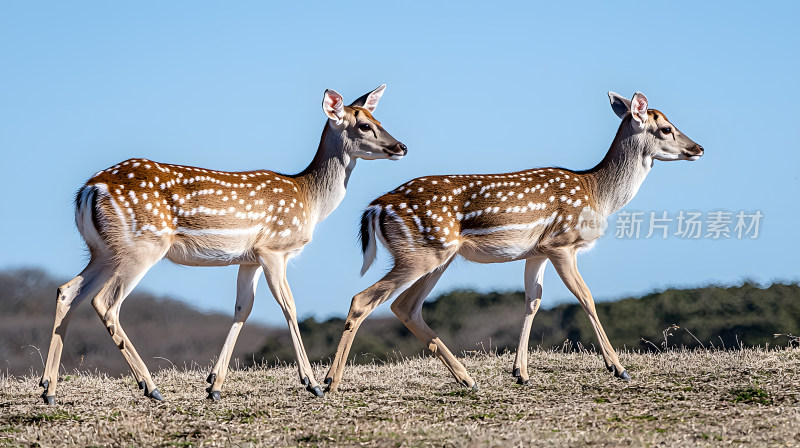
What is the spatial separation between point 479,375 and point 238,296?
2.65 metres

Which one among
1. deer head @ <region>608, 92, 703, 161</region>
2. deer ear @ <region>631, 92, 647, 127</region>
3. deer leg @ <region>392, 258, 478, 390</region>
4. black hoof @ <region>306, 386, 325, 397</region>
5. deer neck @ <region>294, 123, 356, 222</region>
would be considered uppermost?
deer ear @ <region>631, 92, 647, 127</region>

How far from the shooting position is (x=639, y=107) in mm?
10039

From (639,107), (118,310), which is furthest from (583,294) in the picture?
(118,310)

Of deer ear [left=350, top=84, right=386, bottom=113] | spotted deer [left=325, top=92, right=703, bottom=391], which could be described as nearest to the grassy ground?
spotted deer [left=325, top=92, right=703, bottom=391]

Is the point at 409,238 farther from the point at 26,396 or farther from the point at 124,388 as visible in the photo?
the point at 26,396

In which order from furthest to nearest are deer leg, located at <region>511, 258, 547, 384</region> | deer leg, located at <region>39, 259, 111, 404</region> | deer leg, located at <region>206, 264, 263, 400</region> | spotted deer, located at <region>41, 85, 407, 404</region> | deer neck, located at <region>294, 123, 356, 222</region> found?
deer neck, located at <region>294, 123, 356, 222</region> < deer leg, located at <region>511, 258, 547, 384</region> < deer leg, located at <region>206, 264, 263, 400</region> < spotted deer, located at <region>41, 85, 407, 404</region> < deer leg, located at <region>39, 259, 111, 404</region>

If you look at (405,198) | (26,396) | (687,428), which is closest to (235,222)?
(405,198)

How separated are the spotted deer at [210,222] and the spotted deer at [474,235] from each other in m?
0.66

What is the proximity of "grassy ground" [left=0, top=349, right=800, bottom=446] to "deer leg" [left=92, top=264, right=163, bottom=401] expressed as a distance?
0.68 feet

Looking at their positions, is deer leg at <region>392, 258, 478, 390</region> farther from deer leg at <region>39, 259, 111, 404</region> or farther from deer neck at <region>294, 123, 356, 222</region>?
deer leg at <region>39, 259, 111, 404</region>

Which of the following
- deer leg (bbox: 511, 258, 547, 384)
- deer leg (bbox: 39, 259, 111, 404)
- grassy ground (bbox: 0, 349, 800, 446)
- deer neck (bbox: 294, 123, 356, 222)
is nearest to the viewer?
grassy ground (bbox: 0, 349, 800, 446)

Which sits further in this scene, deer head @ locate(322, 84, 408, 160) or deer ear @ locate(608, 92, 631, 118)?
deer ear @ locate(608, 92, 631, 118)

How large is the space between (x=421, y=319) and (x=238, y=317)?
1795mm

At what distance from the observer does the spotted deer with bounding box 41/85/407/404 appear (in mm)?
8539
